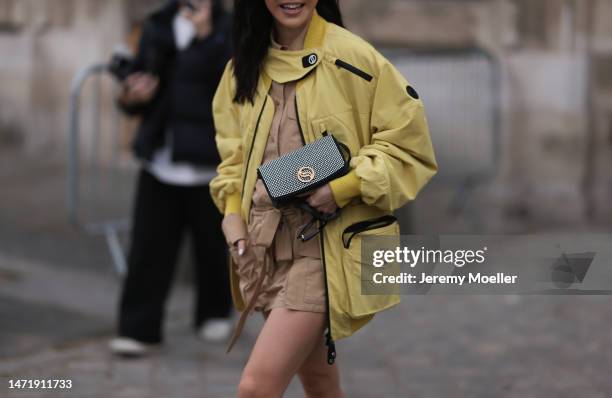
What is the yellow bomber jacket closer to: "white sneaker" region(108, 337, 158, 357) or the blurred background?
"white sneaker" region(108, 337, 158, 357)

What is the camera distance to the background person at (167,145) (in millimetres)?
5977

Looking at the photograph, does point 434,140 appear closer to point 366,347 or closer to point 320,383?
point 366,347

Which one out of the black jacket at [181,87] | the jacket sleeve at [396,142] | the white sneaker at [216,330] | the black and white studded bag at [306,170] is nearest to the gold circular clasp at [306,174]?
the black and white studded bag at [306,170]

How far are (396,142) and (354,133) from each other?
150 mm

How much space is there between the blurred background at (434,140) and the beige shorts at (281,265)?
104 inches

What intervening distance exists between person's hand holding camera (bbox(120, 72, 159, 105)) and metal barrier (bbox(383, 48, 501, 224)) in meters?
2.68

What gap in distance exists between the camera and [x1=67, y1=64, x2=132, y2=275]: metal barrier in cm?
729

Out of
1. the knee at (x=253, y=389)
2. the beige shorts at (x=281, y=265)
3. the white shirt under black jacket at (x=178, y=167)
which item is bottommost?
the white shirt under black jacket at (x=178, y=167)

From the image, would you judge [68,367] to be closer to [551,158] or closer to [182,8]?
[182,8]

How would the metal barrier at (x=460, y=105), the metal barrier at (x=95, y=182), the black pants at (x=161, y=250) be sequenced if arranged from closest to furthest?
the black pants at (x=161, y=250) < the metal barrier at (x=95, y=182) < the metal barrier at (x=460, y=105)

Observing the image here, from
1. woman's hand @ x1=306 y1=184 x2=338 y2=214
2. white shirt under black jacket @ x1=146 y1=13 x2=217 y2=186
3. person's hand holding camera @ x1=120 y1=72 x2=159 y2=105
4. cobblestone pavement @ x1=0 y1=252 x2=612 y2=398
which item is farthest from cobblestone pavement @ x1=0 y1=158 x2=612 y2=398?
woman's hand @ x1=306 y1=184 x2=338 y2=214

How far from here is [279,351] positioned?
3699 millimetres

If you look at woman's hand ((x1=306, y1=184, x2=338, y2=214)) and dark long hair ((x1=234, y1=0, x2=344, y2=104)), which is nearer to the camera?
woman's hand ((x1=306, y1=184, x2=338, y2=214))

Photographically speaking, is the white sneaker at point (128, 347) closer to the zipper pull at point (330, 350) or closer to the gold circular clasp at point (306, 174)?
the zipper pull at point (330, 350)
